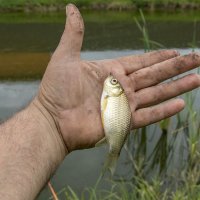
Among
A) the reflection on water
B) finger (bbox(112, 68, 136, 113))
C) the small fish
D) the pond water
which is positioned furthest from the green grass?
the small fish

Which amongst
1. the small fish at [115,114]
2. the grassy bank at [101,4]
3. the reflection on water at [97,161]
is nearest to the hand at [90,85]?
the small fish at [115,114]

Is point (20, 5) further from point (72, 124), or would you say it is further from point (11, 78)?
Answer: point (72, 124)

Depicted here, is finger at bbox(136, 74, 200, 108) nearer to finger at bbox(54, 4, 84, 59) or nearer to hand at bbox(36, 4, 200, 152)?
hand at bbox(36, 4, 200, 152)

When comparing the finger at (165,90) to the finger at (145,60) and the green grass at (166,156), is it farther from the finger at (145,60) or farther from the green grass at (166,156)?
the green grass at (166,156)

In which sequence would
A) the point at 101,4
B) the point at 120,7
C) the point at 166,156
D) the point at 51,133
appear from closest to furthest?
the point at 51,133 → the point at 166,156 → the point at 120,7 → the point at 101,4

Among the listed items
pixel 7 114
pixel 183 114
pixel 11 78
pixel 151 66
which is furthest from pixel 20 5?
pixel 151 66

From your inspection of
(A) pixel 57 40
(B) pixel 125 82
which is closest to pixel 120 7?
(A) pixel 57 40

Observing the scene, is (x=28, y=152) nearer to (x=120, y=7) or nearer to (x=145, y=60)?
(x=145, y=60)
